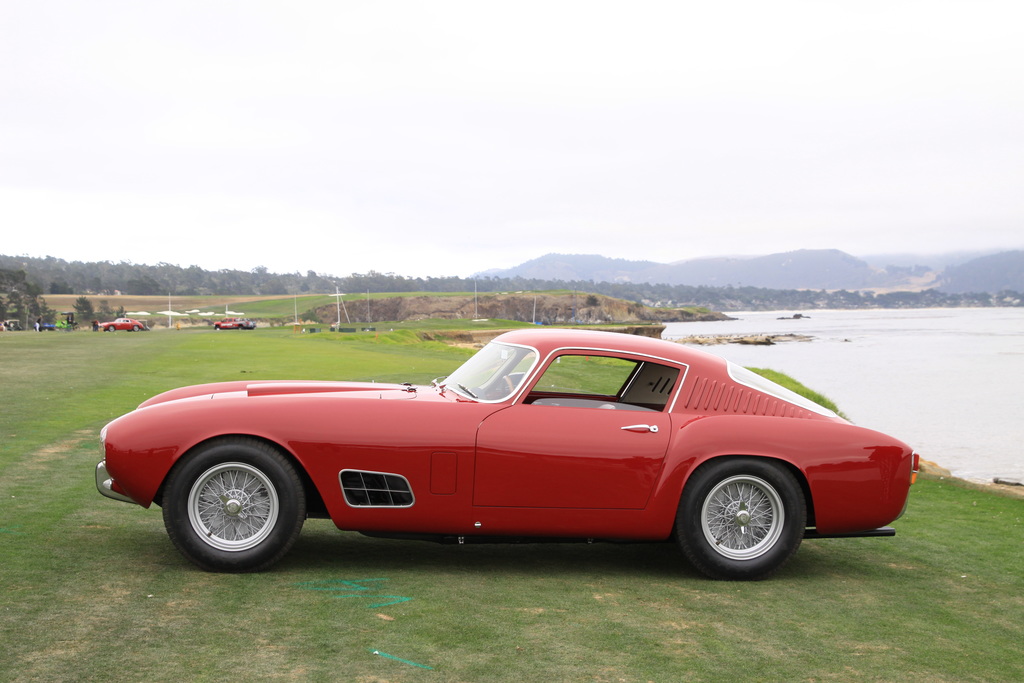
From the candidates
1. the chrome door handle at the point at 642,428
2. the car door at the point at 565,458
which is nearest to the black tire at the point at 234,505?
the car door at the point at 565,458

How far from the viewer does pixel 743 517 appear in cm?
562

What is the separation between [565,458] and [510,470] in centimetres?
37

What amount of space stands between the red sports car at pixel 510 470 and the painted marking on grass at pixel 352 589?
0.39 metres

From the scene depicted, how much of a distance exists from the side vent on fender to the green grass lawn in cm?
45

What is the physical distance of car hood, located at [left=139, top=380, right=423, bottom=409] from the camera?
5914 millimetres

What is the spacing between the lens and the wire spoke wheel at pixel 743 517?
5.62 metres

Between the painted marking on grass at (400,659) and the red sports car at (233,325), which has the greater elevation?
the painted marking on grass at (400,659)

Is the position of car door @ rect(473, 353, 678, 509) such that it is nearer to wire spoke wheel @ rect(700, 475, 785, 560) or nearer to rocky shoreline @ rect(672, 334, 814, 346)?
wire spoke wheel @ rect(700, 475, 785, 560)

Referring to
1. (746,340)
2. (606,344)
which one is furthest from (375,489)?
(746,340)

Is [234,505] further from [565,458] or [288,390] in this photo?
[565,458]

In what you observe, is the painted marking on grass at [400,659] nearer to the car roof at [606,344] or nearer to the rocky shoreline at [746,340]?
the car roof at [606,344]

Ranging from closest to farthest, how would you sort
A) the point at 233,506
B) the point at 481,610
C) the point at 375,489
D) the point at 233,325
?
the point at 481,610, the point at 233,506, the point at 375,489, the point at 233,325

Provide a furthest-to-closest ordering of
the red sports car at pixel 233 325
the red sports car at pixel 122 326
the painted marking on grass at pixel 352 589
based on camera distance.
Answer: the red sports car at pixel 233 325 < the red sports car at pixel 122 326 < the painted marking on grass at pixel 352 589

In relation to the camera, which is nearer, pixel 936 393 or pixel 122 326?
pixel 936 393
